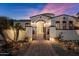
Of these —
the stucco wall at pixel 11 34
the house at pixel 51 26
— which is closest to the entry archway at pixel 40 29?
the house at pixel 51 26

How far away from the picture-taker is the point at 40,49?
11.4 feet

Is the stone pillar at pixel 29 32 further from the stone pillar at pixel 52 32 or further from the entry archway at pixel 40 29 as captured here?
the stone pillar at pixel 52 32

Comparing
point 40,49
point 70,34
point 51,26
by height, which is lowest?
point 40,49

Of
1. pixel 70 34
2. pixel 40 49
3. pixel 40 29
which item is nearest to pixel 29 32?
pixel 40 29

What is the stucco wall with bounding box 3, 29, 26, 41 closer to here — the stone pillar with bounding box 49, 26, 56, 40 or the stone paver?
the stone paver

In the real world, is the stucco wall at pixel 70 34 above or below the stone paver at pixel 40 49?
above

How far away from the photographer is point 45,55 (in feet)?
11.4

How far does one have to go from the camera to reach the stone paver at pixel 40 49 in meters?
3.48

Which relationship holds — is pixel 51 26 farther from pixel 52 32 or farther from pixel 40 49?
pixel 40 49

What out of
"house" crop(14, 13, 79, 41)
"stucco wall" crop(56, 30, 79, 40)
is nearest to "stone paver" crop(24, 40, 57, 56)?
"house" crop(14, 13, 79, 41)

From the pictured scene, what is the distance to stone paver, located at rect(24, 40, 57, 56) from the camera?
3.48 metres

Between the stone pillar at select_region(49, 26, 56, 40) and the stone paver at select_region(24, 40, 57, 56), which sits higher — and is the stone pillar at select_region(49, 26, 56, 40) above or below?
above

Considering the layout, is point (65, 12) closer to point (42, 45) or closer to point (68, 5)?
point (68, 5)

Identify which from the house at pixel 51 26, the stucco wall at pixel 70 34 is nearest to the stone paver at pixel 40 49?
the house at pixel 51 26
